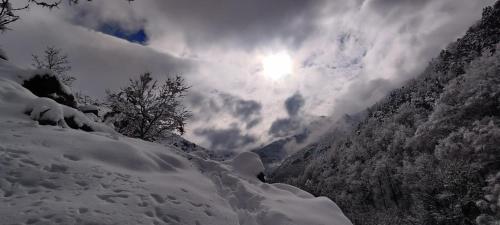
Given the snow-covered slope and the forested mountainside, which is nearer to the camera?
the snow-covered slope

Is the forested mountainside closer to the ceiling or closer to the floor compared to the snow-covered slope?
closer to the ceiling

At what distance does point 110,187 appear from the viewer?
772cm

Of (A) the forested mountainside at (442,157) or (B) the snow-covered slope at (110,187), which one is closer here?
(B) the snow-covered slope at (110,187)

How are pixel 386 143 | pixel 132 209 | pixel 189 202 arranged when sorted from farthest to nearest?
pixel 386 143 < pixel 189 202 < pixel 132 209

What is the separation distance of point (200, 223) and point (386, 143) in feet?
430

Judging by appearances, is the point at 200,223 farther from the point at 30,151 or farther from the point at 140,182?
→ the point at 30,151

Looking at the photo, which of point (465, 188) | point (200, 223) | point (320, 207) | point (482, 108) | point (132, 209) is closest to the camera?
point (132, 209)

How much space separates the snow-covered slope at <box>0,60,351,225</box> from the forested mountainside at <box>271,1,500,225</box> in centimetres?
3143

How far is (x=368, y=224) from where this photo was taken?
57.3 metres

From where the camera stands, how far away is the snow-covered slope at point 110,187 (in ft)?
21.0

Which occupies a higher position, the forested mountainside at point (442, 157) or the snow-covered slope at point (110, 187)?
the forested mountainside at point (442, 157)

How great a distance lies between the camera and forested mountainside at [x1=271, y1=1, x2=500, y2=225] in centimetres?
4347

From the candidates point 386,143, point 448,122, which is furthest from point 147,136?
point 386,143

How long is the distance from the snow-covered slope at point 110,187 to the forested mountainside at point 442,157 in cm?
3143
